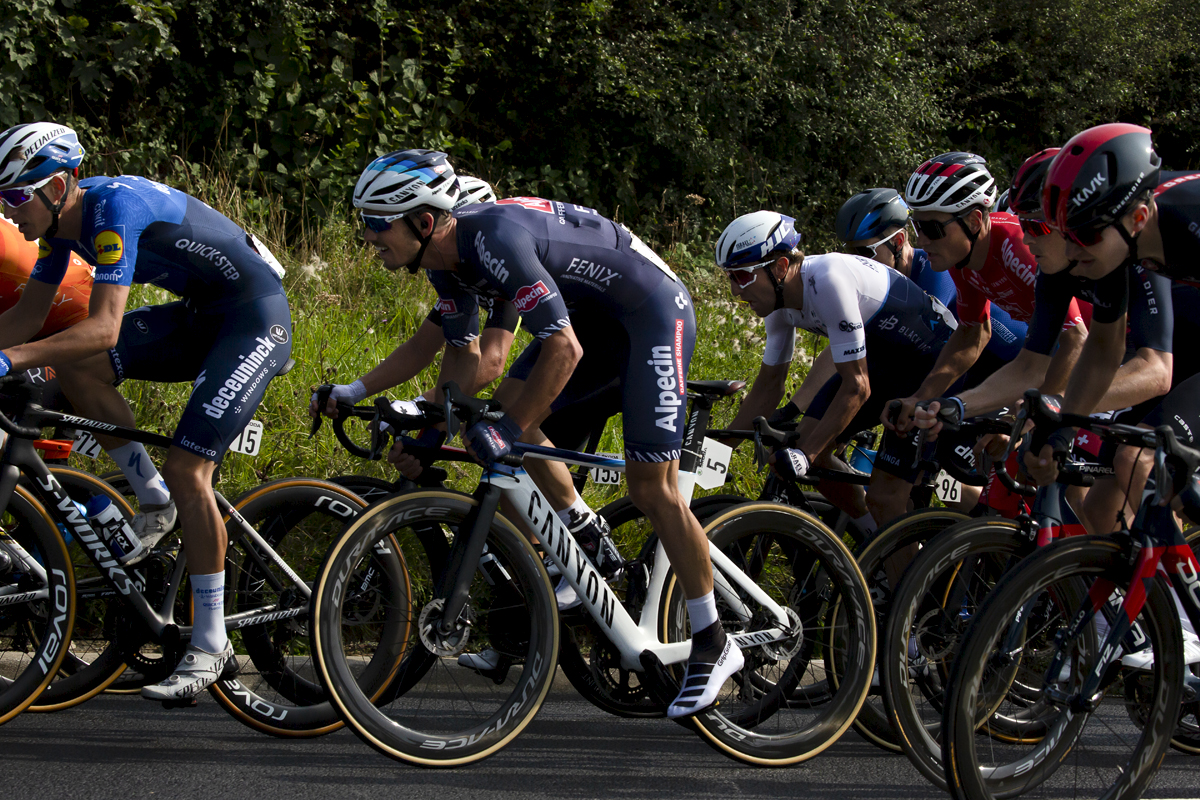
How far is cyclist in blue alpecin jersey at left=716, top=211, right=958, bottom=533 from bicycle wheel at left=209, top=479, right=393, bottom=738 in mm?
1757

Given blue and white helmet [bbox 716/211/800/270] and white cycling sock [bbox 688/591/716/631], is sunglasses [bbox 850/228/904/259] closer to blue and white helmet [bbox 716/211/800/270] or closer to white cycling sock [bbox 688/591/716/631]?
blue and white helmet [bbox 716/211/800/270]

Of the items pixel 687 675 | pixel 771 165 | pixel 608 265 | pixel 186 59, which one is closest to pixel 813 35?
pixel 771 165

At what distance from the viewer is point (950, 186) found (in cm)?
470

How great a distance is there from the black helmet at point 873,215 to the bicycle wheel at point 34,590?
13.2 ft

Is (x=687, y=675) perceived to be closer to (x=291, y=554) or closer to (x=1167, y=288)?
(x=291, y=554)

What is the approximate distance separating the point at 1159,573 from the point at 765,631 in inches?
54.2

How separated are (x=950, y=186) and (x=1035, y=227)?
2.18ft

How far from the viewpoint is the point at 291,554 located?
4238mm

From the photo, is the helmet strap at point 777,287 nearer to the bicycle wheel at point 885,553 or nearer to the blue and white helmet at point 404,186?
the bicycle wheel at point 885,553

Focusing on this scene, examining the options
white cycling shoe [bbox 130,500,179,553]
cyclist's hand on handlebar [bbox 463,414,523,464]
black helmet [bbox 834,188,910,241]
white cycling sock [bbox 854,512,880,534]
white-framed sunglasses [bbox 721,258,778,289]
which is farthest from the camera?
black helmet [bbox 834,188,910,241]

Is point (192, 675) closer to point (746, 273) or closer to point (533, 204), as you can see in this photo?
point (533, 204)

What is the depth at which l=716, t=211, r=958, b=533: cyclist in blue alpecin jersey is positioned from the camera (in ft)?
15.1

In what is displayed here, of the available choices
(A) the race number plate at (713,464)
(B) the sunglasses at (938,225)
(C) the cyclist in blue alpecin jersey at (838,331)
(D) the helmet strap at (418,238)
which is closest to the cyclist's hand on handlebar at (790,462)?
(C) the cyclist in blue alpecin jersey at (838,331)

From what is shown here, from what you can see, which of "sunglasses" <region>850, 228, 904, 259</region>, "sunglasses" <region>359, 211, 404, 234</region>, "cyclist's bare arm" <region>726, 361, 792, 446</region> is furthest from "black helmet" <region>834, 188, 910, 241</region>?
"sunglasses" <region>359, 211, 404, 234</region>
